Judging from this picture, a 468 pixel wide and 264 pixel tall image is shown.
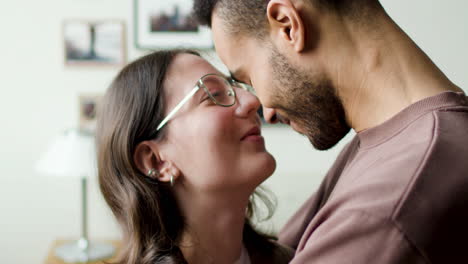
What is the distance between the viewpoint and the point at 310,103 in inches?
44.9

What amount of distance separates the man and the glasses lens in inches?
6.1

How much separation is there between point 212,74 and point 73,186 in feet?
7.42

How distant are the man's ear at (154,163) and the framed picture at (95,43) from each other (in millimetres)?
2047

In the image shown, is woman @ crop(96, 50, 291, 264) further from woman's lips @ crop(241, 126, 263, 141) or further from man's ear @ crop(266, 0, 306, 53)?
man's ear @ crop(266, 0, 306, 53)

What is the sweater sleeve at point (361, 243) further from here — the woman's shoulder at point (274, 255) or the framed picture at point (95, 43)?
the framed picture at point (95, 43)

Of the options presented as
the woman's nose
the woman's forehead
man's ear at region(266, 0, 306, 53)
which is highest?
man's ear at region(266, 0, 306, 53)

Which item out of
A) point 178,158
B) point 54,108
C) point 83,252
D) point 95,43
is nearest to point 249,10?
point 178,158

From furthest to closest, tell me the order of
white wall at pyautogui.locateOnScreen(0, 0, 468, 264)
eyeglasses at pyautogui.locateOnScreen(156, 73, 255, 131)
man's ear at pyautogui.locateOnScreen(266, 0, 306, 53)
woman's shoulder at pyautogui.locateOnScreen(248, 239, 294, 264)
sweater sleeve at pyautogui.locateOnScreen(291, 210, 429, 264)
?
white wall at pyautogui.locateOnScreen(0, 0, 468, 264) < woman's shoulder at pyautogui.locateOnScreen(248, 239, 294, 264) < eyeglasses at pyautogui.locateOnScreen(156, 73, 255, 131) < man's ear at pyautogui.locateOnScreen(266, 0, 306, 53) < sweater sleeve at pyautogui.locateOnScreen(291, 210, 429, 264)

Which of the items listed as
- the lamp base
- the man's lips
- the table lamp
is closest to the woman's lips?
the man's lips

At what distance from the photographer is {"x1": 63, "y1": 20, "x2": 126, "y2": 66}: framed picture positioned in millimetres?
3283

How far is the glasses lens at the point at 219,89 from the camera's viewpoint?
4.59 ft

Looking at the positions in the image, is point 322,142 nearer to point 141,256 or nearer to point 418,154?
point 418,154

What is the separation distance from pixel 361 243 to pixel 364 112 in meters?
0.35

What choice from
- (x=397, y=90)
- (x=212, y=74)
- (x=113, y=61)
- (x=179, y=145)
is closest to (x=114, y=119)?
(x=179, y=145)
